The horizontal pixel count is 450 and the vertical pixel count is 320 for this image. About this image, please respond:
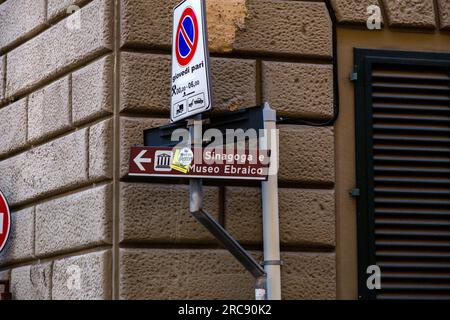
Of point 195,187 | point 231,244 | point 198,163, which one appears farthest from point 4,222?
point 198,163

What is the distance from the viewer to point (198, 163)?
7.50 metres

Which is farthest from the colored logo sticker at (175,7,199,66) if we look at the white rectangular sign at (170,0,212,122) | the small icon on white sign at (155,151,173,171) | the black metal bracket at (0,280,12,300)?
the black metal bracket at (0,280,12,300)

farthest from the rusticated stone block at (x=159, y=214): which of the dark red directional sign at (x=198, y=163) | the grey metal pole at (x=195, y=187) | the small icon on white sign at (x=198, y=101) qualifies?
the small icon on white sign at (x=198, y=101)

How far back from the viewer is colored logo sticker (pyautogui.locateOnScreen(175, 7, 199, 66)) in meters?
7.64

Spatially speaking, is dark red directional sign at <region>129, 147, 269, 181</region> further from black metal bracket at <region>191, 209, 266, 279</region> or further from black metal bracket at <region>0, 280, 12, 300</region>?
black metal bracket at <region>0, 280, 12, 300</region>

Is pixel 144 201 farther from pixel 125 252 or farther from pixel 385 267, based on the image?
pixel 385 267

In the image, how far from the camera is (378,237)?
8617 mm

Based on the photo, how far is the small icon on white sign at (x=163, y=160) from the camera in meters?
7.62

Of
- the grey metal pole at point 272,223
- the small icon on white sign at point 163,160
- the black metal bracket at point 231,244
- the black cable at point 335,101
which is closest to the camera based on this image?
the small icon on white sign at point 163,160

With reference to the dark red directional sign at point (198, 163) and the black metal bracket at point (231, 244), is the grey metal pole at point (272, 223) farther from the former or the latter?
the dark red directional sign at point (198, 163)

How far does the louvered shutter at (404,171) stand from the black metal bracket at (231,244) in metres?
1.08

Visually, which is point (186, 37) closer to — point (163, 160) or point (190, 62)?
point (190, 62)

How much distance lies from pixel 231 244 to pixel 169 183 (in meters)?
0.80
